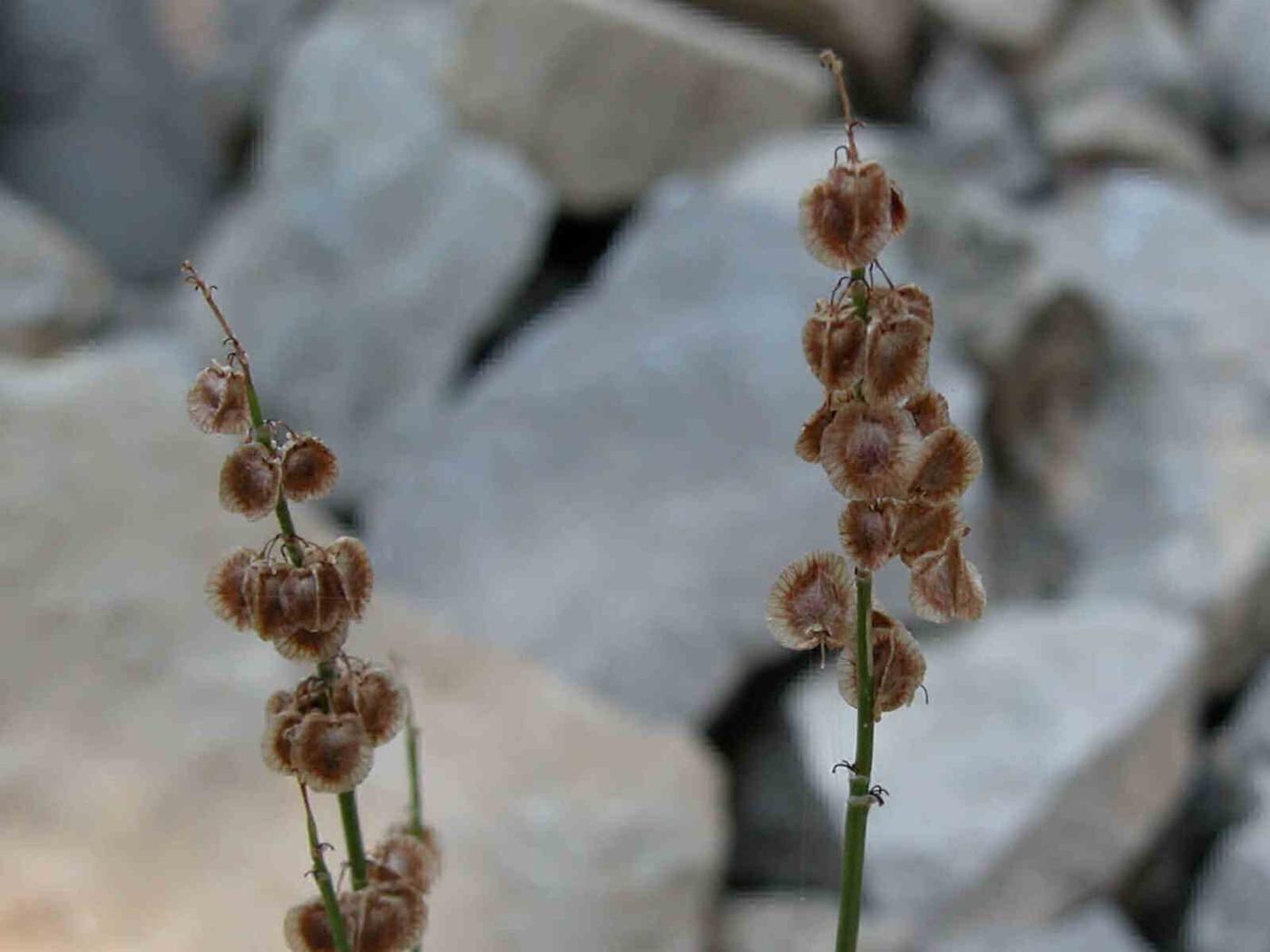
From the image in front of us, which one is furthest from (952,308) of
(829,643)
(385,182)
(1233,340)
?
(829,643)

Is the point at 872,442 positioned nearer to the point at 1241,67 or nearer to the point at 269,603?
the point at 269,603

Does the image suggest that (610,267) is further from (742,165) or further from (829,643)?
(829,643)

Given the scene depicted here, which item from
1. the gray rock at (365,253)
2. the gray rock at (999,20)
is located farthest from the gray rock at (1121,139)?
the gray rock at (365,253)

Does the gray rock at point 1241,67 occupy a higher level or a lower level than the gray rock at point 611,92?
higher

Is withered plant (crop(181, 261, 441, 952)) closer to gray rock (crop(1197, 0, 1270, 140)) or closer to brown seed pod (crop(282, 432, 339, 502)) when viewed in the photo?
brown seed pod (crop(282, 432, 339, 502))

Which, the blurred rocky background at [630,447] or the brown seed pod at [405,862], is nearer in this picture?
Answer: the brown seed pod at [405,862]

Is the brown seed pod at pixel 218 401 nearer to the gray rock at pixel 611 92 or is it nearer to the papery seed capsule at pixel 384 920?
the papery seed capsule at pixel 384 920

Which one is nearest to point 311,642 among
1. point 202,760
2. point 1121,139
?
point 202,760
